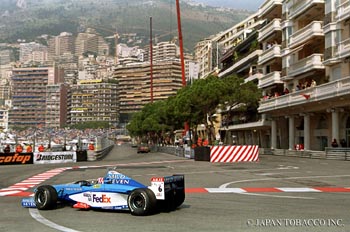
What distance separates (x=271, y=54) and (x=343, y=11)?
62.5ft

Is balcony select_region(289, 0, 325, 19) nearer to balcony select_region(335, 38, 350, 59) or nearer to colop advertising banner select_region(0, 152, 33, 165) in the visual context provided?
balcony select_region(335, 38, 350, 59)

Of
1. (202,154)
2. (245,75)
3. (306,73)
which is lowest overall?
(202,154)

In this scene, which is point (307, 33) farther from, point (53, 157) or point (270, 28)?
point (53, 157)

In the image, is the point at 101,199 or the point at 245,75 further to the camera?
the point at 245,75

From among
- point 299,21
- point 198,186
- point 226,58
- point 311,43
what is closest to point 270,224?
point 198,186

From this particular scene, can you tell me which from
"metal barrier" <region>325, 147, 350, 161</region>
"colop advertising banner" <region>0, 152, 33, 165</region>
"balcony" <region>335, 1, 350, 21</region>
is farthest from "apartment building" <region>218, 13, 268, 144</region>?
"colop advertising banner" <region>0, 152, 33, 165</region>

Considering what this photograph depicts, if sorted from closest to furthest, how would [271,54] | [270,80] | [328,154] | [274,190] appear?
[274,190]
[328,154]
[271,54]
[270,80]

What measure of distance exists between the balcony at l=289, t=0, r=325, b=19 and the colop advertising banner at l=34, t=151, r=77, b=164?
27.1 meters

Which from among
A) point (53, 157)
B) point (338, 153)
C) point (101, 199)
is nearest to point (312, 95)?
point (338, 153)

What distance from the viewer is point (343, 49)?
43.7 m

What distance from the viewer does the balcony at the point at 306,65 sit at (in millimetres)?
48656

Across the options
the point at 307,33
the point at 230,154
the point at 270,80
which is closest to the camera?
the point at 230,154

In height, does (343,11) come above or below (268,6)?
below

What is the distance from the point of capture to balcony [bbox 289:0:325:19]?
4919 centimetres
